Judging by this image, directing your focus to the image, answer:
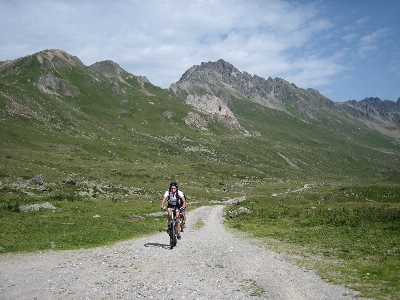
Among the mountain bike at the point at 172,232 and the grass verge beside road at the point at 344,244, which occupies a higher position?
the mountain bike at the point at 172,232

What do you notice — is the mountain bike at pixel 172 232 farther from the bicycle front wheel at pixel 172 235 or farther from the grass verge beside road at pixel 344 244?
the grass verge beside road at pixel 344 244

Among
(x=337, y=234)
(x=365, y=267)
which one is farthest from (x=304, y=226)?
(x=365, y=267)

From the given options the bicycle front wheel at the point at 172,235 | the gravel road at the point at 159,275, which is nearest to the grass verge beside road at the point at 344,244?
the gravel road at the point at 159,275

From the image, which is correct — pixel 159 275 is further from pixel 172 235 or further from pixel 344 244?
pixel 344 244

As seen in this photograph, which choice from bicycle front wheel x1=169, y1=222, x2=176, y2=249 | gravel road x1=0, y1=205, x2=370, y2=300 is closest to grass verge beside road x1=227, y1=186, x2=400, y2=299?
gravel road x1=0, y1=205, x2=370, y2=300

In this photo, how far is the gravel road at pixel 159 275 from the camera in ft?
37.7

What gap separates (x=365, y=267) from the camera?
14695 millimetres

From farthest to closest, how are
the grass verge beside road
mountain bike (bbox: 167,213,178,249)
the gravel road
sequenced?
mountain bike (bbox: 167,213,178,249) < the grass verge beside road < the gravel road

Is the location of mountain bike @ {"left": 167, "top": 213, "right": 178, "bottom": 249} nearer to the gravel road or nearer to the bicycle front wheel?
the bicycle front wheel

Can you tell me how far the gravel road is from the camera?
11484mm

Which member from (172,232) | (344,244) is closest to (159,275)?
(172,232)

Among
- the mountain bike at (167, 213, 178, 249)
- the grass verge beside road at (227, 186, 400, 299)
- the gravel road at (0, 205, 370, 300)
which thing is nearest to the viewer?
the gravel road at (0, 205, 370, 300)

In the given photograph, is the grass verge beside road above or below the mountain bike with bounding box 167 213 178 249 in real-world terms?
below

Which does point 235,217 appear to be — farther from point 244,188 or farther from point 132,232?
point 244,188
